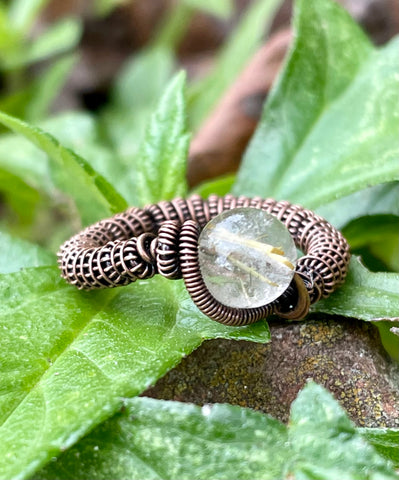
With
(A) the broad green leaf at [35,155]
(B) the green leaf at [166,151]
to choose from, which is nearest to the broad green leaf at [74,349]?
(B) the green leaf at [166,151]

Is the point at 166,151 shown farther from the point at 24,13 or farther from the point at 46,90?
the point at 24,13

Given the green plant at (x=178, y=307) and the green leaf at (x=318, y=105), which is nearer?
the green plant at (x=178, y=307)

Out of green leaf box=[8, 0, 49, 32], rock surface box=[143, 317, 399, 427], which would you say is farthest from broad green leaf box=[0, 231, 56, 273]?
green leaf box=[8, 0, 49, 32]

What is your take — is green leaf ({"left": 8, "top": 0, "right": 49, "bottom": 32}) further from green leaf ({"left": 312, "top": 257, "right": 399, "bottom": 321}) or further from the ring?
green leaf ({"left": 312, "top": 257, "right": 399, "bottom": 321})

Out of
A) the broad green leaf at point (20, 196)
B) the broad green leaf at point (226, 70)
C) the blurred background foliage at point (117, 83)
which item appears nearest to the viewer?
the blurred background foliage at point (117, 83)

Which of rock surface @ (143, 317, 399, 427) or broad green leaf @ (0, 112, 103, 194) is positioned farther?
broad green leaf @ (0, 112, 103, 194)

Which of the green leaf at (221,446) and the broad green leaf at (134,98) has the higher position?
the green leaf at (221,446)

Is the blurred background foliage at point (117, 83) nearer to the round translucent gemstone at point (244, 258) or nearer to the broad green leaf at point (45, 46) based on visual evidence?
the broad green leaf at point (45, 46)
